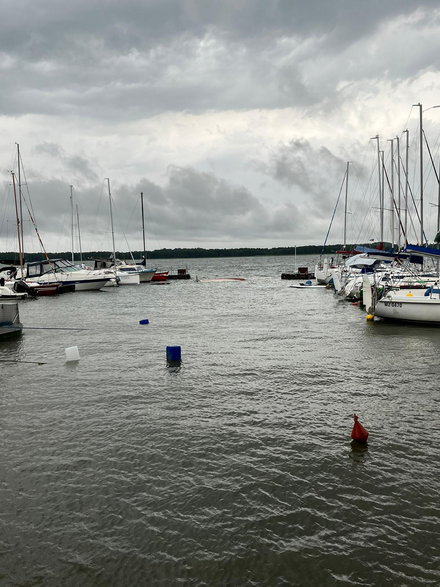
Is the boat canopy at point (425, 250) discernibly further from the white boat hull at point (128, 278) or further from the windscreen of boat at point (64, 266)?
the white boat hull at point (128, 278)

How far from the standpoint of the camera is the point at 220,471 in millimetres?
8938

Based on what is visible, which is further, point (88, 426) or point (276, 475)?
point (88, 426)

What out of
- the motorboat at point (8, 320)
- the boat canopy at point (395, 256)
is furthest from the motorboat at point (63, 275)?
the boat canopy at point (395, 256)

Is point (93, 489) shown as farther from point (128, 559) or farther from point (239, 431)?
point (239, 431)

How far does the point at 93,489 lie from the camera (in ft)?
27.3

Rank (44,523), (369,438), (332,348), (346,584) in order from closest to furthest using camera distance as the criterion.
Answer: (346,584) < (44,523) < (369,438) < (332,348)

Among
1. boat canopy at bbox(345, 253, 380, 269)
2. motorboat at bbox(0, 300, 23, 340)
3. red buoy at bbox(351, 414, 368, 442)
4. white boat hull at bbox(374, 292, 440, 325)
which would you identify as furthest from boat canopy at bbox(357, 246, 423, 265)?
red buoy at bbox(351, 414, 368, 442)

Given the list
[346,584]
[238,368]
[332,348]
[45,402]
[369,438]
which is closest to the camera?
[346,584]

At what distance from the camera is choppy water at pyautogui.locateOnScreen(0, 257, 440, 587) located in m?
6.36

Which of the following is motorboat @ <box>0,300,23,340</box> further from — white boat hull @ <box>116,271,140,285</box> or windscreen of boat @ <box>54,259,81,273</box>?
white boat hull @ <box>116,271,140,285</box>

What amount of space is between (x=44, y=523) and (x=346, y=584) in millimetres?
4313

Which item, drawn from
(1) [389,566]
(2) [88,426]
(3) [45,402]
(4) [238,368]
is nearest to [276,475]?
(1) [389,566]

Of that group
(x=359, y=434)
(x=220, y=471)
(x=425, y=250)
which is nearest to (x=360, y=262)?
(x=425, y=250)

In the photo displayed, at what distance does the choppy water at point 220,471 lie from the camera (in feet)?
20.9
